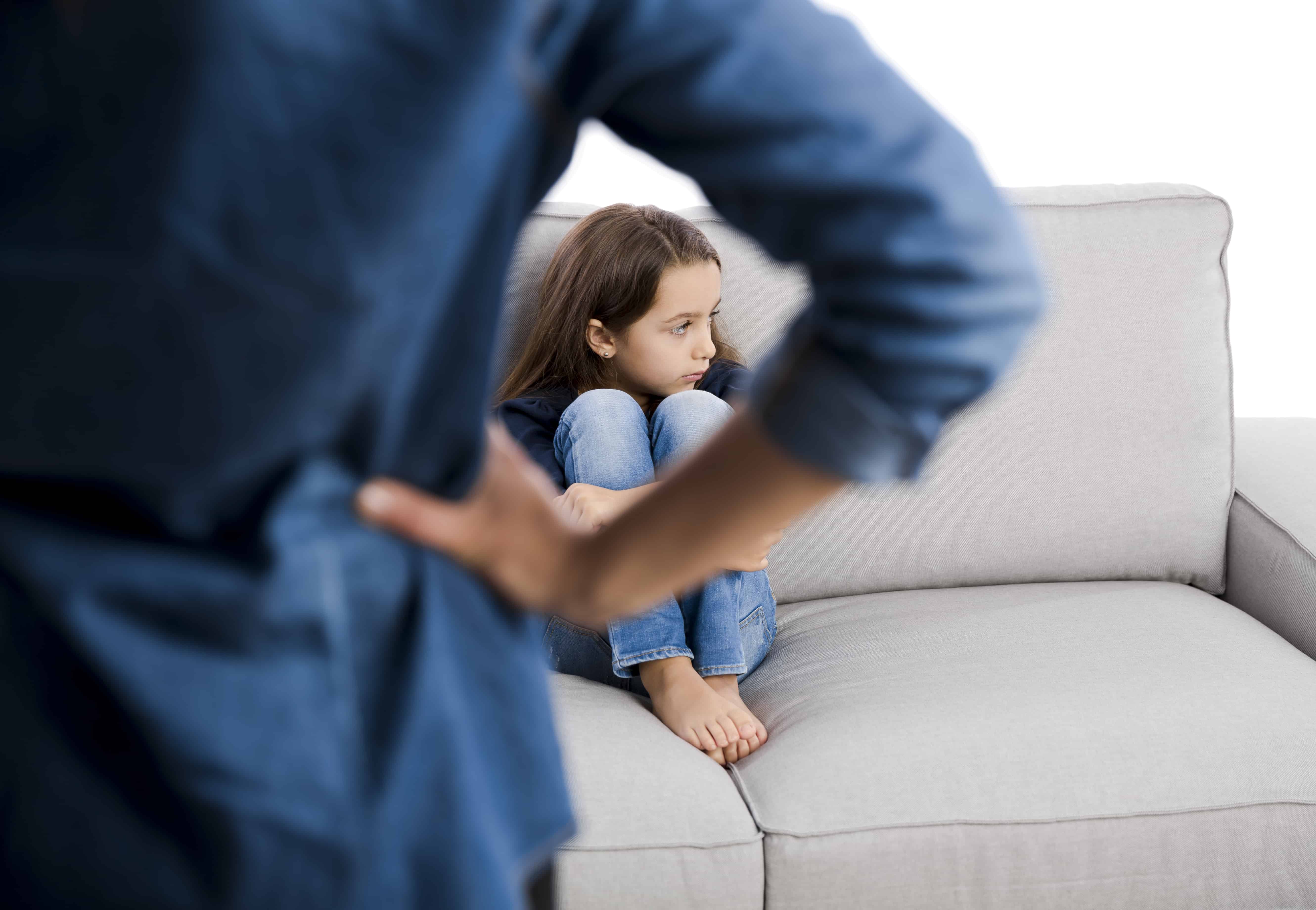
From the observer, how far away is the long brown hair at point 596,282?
5.54 feet

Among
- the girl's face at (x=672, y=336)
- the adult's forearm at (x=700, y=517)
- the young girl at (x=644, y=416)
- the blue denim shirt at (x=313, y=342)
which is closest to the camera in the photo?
the blue denim shirt at (x=313, y=342)

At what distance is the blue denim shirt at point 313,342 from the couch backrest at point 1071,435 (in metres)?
1.43

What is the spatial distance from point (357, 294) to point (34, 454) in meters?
0.11

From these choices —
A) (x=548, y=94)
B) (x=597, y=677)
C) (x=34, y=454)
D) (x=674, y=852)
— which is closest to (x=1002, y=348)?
(x=548, y=94)

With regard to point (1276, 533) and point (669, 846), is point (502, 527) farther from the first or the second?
point (1276, 533)

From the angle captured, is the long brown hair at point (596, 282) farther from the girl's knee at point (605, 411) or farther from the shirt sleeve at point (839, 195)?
the shirt sleeve at point (839, 195)

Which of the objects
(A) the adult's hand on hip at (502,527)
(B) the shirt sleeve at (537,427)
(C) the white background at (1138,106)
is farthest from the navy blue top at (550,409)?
(A) the adult's hand on hip at (502,527)

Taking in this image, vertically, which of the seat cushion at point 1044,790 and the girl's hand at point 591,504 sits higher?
the girl's hand at point 591,504

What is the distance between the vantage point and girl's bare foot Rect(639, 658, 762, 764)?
1.35 meters

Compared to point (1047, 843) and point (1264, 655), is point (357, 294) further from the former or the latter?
point (1264, 655)

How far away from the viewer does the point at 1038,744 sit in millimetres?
1267

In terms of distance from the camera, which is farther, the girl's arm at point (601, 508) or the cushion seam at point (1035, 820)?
the girl's arm at point (601, 508)

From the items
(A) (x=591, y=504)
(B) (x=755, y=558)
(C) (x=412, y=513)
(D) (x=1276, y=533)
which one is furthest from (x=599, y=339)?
(C) (x=412, y=513)

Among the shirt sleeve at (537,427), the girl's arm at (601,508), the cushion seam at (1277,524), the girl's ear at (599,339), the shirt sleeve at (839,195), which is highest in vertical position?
the shirt sleeve at (839,195)
